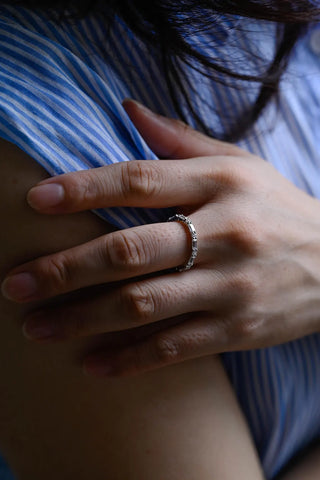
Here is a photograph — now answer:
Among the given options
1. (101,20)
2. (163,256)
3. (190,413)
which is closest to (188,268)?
(163,256)

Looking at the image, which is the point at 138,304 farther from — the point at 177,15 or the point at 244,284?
the point at 177,15

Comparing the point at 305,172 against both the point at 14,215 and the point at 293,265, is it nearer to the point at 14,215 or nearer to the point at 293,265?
the point at 293,265

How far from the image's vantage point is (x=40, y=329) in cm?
52

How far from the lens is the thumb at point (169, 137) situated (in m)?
0.67

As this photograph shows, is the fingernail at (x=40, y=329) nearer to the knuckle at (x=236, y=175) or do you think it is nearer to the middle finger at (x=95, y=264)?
the middle finger at (x=95, y=264)

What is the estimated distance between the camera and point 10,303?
1.74 ft

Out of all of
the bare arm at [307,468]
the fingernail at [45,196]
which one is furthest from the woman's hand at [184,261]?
the bare arm at [307,468]

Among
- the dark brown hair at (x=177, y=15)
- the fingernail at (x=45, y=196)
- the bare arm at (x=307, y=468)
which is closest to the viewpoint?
the fingernail at (x=45, y=196)

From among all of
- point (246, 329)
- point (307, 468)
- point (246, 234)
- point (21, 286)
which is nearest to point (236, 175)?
point (246, 234)

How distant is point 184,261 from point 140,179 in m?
0.11

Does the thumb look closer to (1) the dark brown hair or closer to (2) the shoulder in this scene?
(1) the dark brown hair

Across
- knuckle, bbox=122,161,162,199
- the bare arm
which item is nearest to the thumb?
knuckle, bbox=122,161,162,199

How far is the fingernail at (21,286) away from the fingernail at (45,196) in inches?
2.9

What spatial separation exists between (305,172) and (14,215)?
558 mm
